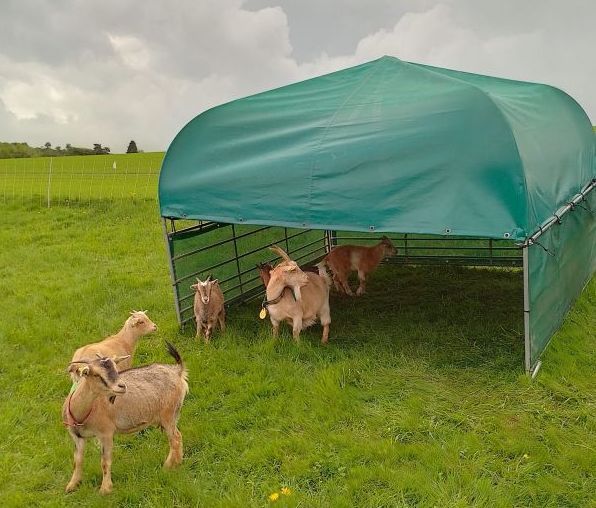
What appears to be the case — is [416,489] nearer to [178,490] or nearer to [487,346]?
[178,490]

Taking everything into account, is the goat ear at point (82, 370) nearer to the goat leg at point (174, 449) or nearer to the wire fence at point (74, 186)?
the goat leg at point (174, 449)

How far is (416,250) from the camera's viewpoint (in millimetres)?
13195

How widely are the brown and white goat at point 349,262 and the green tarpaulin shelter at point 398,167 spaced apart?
3.23 m

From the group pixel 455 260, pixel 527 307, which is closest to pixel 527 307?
pixel 527 307

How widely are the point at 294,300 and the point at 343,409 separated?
6.56ft

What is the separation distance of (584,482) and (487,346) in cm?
283

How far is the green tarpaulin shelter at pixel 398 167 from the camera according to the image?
22.4 ft

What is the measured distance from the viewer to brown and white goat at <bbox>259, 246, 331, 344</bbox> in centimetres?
814

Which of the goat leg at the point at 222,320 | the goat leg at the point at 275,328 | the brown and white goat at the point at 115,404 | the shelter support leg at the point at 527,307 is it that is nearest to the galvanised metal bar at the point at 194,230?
the goat leg at the point at 222,320

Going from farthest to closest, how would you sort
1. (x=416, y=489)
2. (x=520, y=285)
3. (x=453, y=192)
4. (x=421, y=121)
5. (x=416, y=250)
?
(x=416, y=250)
(x=520, y=285)
(x=421, y=121)
(x=453, y=192)
(x=416, y=489)

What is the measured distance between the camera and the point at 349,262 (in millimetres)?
11125

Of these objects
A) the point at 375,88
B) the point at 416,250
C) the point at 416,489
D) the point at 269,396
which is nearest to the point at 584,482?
the point at 416,489

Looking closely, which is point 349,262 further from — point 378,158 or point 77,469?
point 77,469

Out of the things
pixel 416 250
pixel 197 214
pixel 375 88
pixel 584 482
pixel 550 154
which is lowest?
pixel 584 482
